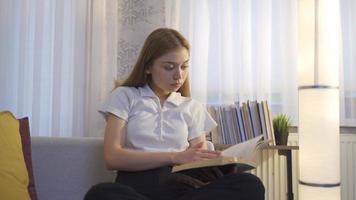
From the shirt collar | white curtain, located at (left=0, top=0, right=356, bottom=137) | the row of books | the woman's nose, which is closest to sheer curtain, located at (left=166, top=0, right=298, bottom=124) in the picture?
white curtain, located at (left=0, top=0, right=356, bottom=137)

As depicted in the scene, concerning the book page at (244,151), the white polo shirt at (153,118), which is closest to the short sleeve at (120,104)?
the white polo shirt at (153,118)

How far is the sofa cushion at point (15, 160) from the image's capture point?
120 cm

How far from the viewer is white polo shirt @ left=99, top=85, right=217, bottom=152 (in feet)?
4.42

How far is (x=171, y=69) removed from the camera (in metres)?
1.39

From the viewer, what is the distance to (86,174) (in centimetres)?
149

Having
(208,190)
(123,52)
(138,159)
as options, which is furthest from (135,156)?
(123,52)

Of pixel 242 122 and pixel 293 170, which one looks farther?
pixel 293 170

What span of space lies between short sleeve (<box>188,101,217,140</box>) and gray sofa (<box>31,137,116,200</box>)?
0.37m

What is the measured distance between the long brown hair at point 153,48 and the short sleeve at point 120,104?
0.23 feet

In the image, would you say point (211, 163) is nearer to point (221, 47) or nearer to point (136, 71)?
point (136, 71)

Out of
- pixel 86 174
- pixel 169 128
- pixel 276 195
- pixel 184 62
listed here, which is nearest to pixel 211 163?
pixel 169 128

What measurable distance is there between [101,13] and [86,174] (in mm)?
863

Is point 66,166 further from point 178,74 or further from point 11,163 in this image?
point 178,74

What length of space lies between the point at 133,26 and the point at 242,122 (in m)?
0.76
